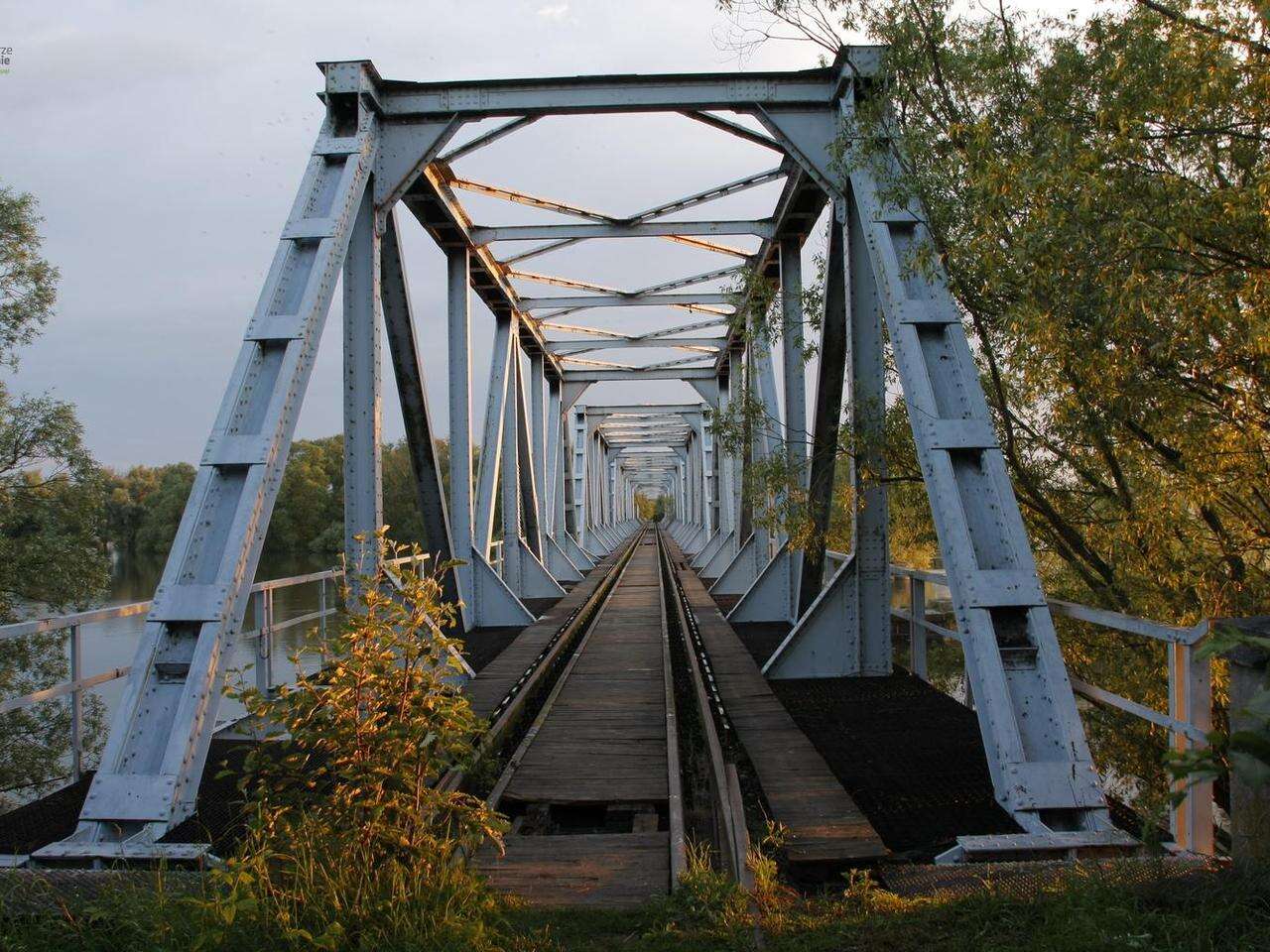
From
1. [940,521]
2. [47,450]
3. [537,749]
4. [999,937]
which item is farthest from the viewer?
[47,450]

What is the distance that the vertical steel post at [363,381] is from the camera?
7.45 m

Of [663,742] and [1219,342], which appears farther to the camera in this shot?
[663,742]

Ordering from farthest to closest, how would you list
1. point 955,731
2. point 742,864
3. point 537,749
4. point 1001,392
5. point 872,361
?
point 872,361 < point 1001,392 < point 537,749 < point 955,731 < point 742,864

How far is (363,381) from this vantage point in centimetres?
763

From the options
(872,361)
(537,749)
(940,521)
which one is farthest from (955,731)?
(872,361)

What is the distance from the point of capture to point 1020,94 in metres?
6.66

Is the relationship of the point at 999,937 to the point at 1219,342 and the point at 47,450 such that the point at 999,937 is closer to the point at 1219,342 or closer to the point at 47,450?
the point at 1219,342

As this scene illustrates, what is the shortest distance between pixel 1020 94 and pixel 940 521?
11.6ft

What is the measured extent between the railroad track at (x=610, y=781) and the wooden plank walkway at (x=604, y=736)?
0.03ft

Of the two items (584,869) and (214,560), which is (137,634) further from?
(584,869)

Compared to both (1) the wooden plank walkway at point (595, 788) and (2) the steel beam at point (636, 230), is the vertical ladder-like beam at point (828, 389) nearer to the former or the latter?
(1) the wooden plank walkway at point (595, 788)

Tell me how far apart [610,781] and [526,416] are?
38.7 ft

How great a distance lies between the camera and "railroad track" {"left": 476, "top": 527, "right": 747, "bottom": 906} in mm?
3818

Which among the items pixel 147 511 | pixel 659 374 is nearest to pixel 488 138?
pixel 659 374
